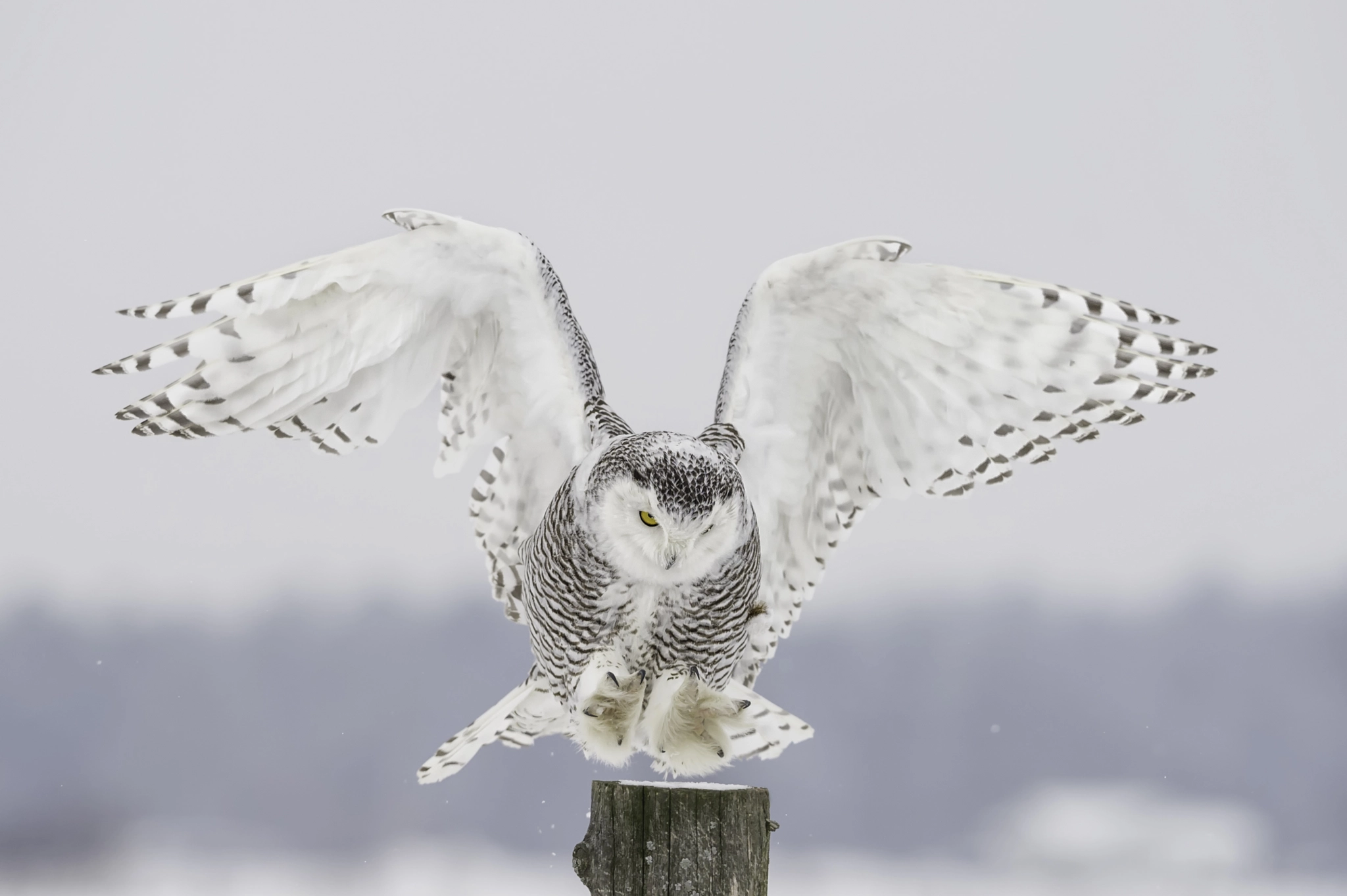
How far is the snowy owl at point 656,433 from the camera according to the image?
9.30 ft

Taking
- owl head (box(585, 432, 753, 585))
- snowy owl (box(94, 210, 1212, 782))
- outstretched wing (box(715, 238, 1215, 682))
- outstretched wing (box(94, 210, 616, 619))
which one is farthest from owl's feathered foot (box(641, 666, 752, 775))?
outstretched wing (box(94, 210, 616, 619))

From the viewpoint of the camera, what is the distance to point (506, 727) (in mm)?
3510

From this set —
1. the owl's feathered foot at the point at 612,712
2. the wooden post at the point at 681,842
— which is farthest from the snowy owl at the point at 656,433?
the wooden post at the point at 681,842

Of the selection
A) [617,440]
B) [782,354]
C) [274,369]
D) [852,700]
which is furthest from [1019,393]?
[852,700]

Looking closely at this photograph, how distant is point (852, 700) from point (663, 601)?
12.4 metres

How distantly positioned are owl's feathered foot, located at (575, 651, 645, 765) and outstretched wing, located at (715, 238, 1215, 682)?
0.71 metres

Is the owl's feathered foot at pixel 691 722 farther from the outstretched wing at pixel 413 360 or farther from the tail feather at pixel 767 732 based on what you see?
the outstretched wing at pixel 413 360

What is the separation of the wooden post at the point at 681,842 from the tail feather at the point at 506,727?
3.95 ft

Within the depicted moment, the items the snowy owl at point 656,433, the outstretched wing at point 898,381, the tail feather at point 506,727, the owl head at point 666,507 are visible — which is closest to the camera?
the owl head at point 666,507

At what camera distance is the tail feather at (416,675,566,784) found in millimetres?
3363

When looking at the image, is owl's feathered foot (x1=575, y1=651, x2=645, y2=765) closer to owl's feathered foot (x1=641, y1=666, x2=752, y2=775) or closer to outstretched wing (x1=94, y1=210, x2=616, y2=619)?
owl's feathered foot (x1=641, y1=666, x2=752, y2=775)

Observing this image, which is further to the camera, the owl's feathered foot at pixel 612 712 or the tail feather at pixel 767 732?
the tail feather at pixel 767 732

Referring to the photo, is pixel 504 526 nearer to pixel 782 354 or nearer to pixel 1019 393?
pixel 782 354

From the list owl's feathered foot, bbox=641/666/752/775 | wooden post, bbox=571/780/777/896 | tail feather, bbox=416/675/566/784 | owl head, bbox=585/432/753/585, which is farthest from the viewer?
tail feather, bbox=416/675/566/784
